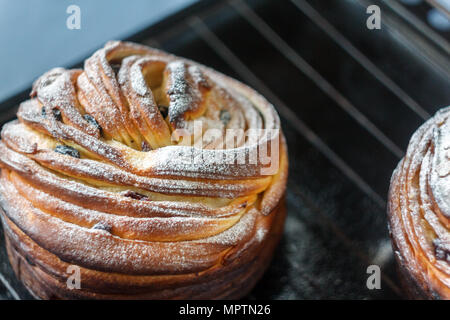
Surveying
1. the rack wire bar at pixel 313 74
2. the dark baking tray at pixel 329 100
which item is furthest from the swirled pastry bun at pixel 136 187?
the rack wire bar at pixel 313 74

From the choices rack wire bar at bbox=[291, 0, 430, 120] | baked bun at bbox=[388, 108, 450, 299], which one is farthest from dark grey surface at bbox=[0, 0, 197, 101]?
baked bun at bbox=[388, 108, 450, 299]

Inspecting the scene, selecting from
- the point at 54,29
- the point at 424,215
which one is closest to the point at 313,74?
the point at 424,215

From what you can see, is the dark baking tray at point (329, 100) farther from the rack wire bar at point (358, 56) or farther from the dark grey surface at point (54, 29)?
the dark grey surface at point (54, 29)

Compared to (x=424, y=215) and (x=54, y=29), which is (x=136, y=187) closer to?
(x=424, y=215)

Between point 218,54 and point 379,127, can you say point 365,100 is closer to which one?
point 379,127

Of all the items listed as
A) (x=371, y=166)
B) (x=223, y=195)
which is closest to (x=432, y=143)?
(x=371, y=166)
